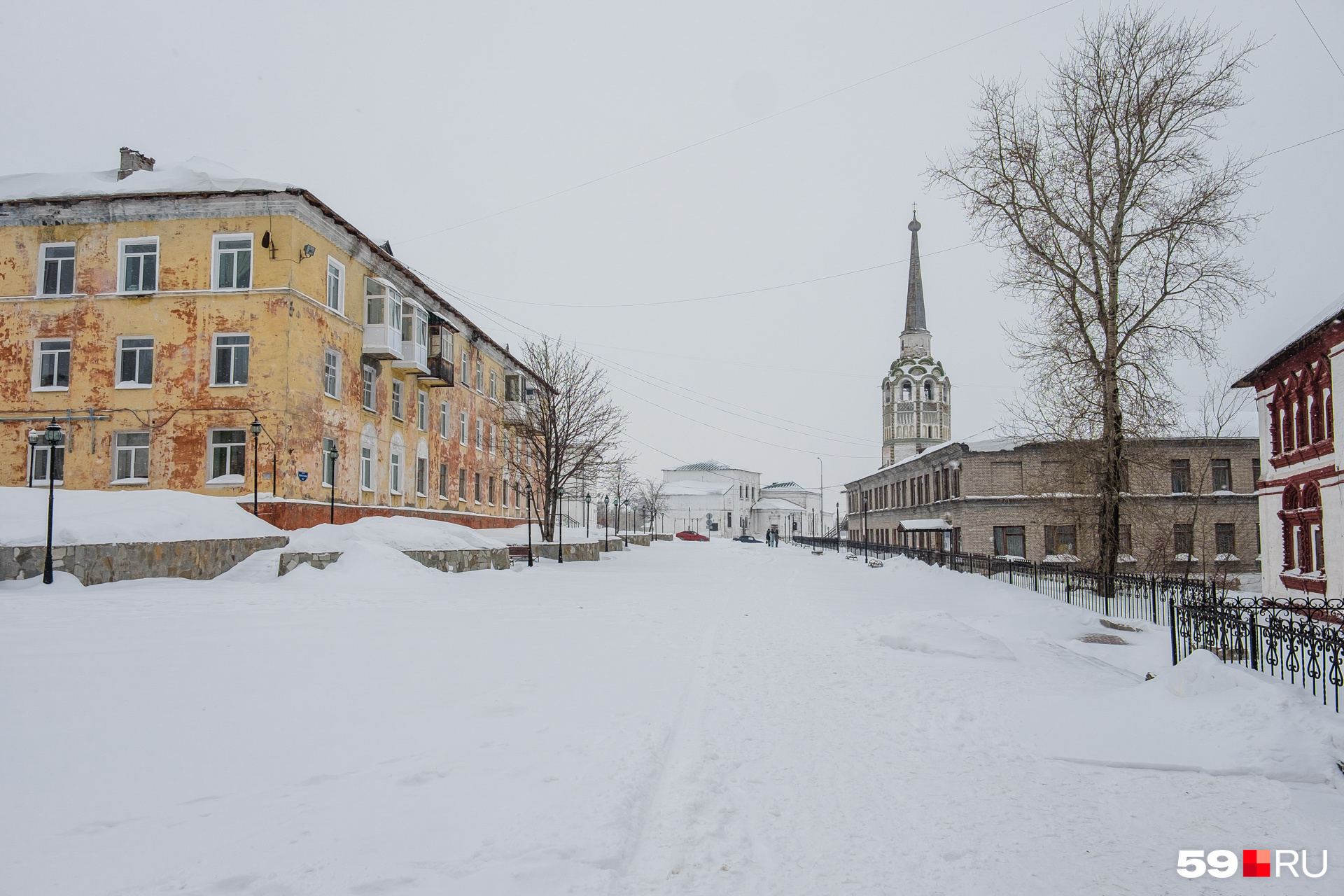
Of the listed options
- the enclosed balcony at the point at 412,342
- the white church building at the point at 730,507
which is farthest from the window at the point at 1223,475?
the white church building at the point at 730,507

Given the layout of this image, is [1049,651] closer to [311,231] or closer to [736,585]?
[736,585]

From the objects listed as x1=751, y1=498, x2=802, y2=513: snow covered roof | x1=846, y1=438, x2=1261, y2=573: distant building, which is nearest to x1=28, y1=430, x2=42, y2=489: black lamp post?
x1=846, y1=438, x2=1261, y2=573: distant building

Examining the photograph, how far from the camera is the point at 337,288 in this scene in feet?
85.5

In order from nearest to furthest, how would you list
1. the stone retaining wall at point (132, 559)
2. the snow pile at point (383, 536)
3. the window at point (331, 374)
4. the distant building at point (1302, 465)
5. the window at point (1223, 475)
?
1. the stone retaining wall at point (132, 559)
2. the snow pile at point (383, 536)
3. the distant building at point (1302, 465)
4. the window at point (331, 374)
5. the window at point (1223, 475)

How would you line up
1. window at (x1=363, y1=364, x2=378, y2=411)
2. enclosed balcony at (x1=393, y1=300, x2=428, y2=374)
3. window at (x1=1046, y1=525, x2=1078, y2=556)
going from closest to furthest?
window at (x1=363, y1=364, x2=378, y2=411), enclosed balcony at (x1=393, y1=300, x2=428, y2=374), window at (x1=1046, y1=525, x2=1078, y2=556)

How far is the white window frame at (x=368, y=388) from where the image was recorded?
2758 cm

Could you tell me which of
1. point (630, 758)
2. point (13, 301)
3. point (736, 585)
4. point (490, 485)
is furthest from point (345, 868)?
point (490, 485)

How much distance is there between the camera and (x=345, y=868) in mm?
3754

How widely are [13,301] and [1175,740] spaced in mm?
30353

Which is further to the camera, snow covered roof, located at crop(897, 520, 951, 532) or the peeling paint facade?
snow covered roof, located at crop(897, 520, 951, 532)

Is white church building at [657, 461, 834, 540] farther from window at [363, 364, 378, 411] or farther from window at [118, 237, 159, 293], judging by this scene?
window at [118, 237, 159, 293]

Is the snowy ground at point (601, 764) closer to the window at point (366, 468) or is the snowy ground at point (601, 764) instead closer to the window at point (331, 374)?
the window at point (331, 374)

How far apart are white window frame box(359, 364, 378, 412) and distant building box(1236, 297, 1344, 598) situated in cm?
2721

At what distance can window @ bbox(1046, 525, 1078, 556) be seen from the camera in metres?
43.3
